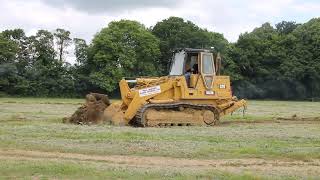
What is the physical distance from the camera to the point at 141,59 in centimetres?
7881

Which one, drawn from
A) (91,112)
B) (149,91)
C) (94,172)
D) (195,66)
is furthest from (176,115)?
(94,172)

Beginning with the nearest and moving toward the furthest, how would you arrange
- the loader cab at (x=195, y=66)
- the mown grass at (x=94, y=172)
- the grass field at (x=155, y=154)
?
the mown grass at (x=94, y=172)
the grass field at (x=155, y=154)
the loader cab at (x=195, y=66)

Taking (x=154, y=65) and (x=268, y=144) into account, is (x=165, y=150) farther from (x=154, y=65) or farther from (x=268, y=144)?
(x=154, y=65)

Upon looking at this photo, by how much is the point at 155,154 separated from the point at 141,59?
63.6 meters

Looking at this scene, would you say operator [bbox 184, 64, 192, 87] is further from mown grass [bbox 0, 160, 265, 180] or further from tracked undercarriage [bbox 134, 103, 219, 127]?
mown grass [bbox 0, 160, 265, 180]

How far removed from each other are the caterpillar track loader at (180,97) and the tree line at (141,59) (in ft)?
152

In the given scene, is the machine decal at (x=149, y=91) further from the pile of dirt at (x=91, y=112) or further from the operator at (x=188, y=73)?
the pile of dirt at (x=91, y=112)

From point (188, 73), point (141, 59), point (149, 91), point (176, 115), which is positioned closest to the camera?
point (176, 115)

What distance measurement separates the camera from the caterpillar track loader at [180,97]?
84.1ft

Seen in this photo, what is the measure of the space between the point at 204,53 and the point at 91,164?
14.3m

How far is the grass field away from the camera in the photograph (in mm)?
12336

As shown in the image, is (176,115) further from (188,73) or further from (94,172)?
(94,172)

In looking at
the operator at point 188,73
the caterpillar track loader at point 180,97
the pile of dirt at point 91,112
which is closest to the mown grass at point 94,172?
the caterpillar track loader at point 180,97

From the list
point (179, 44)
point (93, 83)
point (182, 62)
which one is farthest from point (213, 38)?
point (182, 62)
